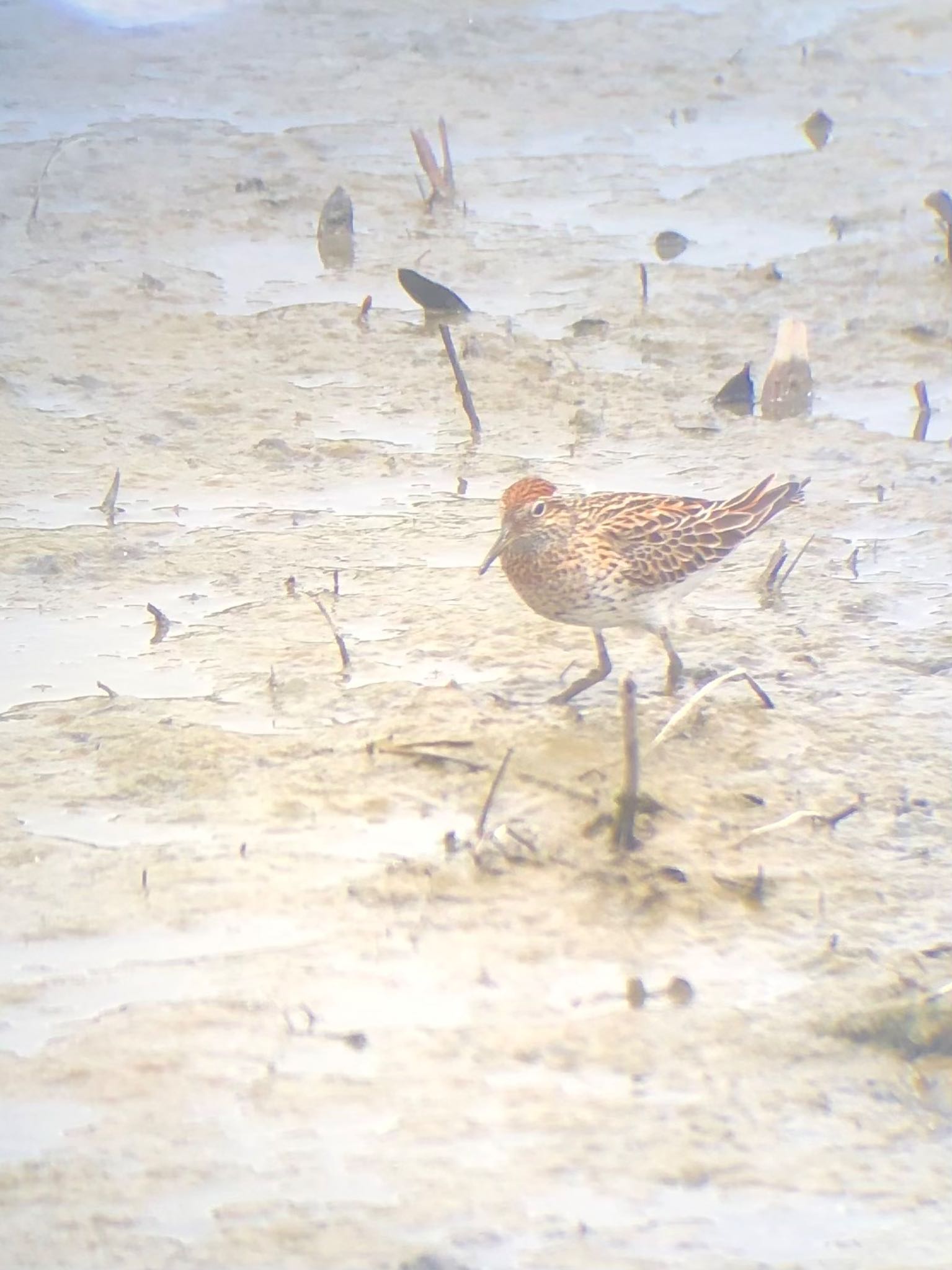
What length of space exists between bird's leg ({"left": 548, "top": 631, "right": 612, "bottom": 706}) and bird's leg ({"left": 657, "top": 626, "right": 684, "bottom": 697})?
8.4 inches

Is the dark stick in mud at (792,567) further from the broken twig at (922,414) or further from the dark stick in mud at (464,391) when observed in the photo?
the dark stick in mud at (464,391)

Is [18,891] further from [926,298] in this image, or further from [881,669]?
[926,298]

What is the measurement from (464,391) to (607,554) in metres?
2.34

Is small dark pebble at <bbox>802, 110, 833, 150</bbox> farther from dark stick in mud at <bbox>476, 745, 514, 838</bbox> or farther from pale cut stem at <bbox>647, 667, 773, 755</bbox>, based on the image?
dark stick in mud at <bbox>476, 745, 514, 838</bbox>

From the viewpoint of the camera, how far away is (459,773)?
218 inches

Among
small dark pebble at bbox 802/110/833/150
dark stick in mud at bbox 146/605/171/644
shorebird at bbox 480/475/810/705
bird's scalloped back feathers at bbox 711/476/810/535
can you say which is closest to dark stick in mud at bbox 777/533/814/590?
bird's scalloped back feathers at bbox 711/476/810/535

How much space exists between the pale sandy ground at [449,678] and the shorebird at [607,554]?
29cm

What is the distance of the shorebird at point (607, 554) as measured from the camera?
611cm

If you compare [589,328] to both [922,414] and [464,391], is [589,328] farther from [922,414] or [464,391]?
[922,414]

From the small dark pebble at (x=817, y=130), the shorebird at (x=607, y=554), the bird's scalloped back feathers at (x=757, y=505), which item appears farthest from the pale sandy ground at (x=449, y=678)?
the bird's scalloped back feathers at (x=757, y=505)

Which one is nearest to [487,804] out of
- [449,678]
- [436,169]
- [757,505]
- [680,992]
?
[680,992]

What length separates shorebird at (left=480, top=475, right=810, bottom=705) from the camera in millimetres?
6113

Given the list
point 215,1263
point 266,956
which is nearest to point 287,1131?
point 215,1263

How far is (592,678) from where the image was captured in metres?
6.25
